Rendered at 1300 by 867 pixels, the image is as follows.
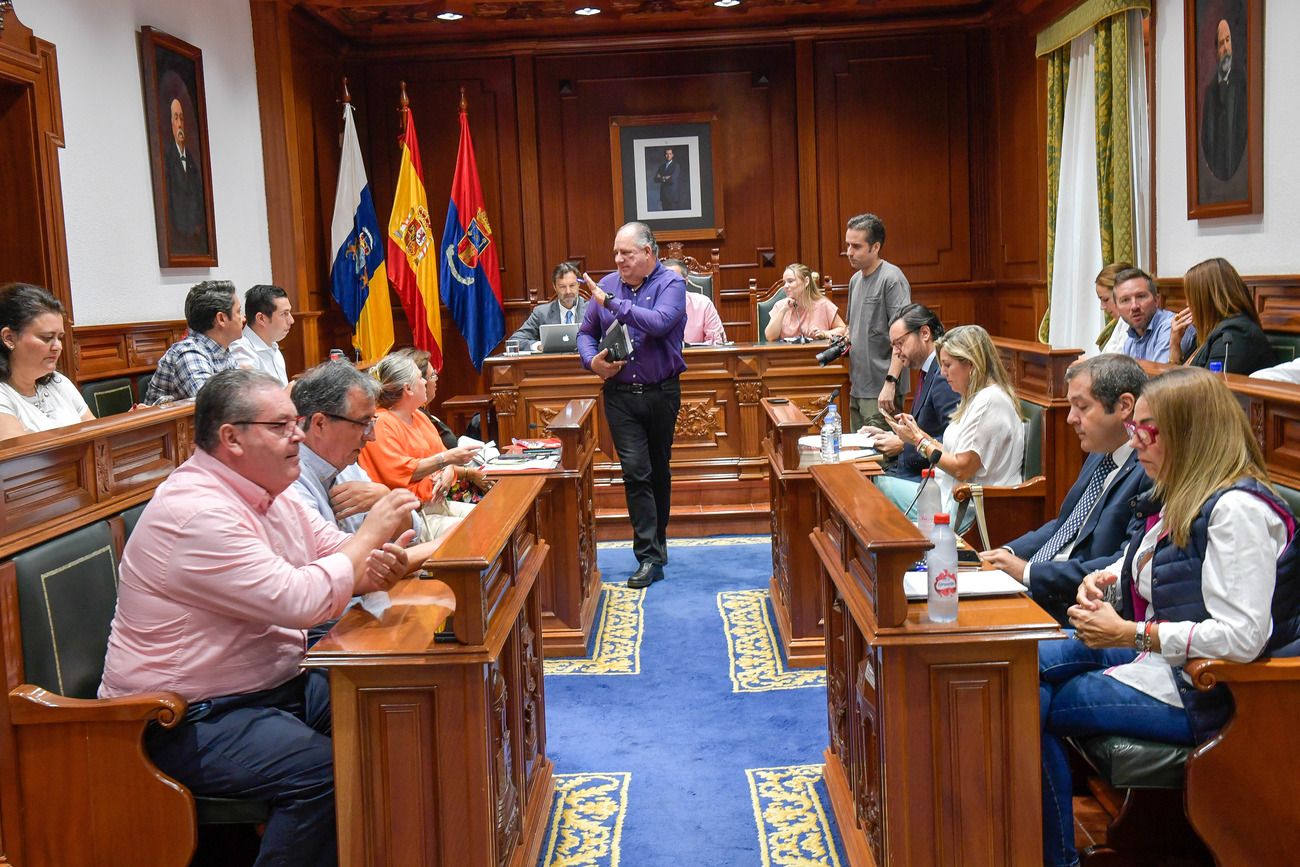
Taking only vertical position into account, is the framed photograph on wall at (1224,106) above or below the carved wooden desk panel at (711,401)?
above

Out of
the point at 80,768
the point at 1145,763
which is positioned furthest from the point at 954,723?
the point at 80,768

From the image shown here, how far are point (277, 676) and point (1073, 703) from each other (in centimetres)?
157

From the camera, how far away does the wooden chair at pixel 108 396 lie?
5473 mm

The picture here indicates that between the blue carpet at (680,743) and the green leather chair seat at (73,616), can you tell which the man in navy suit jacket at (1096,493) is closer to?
the blue carpet at (680,743)

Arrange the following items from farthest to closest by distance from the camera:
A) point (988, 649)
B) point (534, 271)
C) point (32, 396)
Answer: point (534, 271) < point (32, 396) < point (988, 649)

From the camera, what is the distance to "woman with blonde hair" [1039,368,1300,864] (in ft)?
6.87

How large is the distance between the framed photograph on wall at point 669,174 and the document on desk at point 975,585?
23.0 feet

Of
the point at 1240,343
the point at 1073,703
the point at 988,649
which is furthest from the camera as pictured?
the point at 1240,343

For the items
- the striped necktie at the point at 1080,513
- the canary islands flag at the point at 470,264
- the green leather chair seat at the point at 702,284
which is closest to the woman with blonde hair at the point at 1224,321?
the striped necktie at the point at 1080,513

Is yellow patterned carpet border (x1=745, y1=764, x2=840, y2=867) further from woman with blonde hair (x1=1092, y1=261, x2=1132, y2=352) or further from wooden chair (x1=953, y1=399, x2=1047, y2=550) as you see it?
woman with blonde hair (x1=1092, y1=261, x2=1132, y2=352)

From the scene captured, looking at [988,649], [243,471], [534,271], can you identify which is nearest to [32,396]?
[243,471]

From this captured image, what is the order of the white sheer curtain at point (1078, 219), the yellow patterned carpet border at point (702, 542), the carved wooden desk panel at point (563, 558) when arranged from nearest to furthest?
1. the carved wooden desk panel at point (563, 558)
2. the yellow patterned carpet border at point (702, 542)
3. the white sheer curtain at point (1078, 219)

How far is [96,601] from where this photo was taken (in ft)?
8.21

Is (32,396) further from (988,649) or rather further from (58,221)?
(988,649)
